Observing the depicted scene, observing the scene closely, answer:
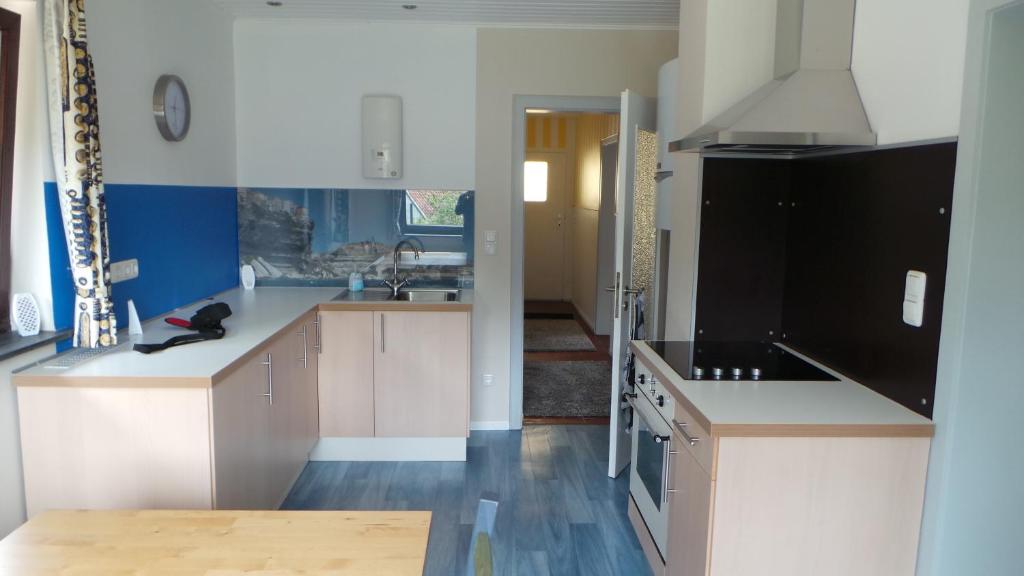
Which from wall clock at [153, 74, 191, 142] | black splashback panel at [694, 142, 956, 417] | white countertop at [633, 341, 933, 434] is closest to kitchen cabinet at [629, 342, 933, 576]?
white countertop at [633, 341, 933, 434]

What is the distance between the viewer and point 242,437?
2553 millimetres

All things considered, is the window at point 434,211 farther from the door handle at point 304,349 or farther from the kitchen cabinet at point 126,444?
the kitchen cabinet at point 126,444

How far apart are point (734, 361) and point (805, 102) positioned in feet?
3.02

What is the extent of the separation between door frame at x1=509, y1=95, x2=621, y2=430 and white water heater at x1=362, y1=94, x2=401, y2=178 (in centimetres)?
70

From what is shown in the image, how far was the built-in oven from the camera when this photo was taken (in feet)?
7.98

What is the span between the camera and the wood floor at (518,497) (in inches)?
113

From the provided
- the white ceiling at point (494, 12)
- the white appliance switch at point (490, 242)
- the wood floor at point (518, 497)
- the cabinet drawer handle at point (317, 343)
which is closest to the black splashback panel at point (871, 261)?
the wood floor at point (518, 497)

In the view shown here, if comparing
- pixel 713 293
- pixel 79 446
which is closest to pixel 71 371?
pixel 79 446

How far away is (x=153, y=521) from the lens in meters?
1.43

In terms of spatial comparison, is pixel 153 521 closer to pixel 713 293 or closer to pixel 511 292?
pixel 713 293

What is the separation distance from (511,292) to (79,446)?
8.45ft

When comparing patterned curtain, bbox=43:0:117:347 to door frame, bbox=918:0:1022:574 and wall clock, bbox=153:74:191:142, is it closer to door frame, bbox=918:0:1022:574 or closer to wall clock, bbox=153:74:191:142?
wall clock, bbox=153:74:191:142

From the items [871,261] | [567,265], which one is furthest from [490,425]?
[567,265]

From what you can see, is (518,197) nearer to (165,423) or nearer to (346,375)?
(346,375)
